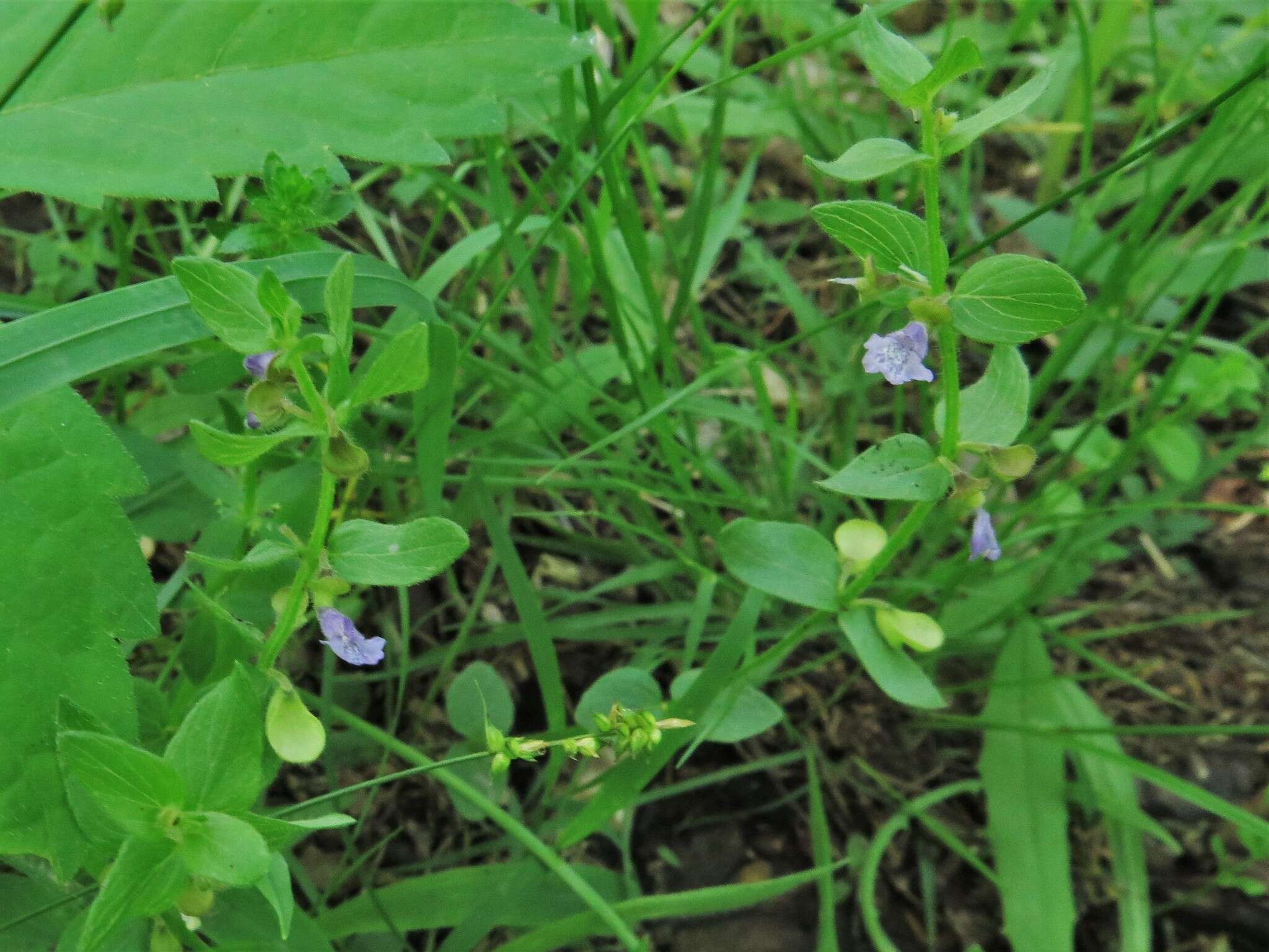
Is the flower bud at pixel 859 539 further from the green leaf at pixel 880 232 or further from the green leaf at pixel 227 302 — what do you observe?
the green leaf at pixel 227 302

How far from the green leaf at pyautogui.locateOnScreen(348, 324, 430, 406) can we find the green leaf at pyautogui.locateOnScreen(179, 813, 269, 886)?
1.09 feet

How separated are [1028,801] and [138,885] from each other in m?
1.17

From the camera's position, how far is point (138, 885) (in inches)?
34.0

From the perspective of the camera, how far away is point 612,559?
1711mm

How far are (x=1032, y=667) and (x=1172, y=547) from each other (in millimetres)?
500

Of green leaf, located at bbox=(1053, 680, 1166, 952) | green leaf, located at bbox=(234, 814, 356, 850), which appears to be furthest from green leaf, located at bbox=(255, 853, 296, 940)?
green leaf, located at bbox=(1053, 680, 1166, 952)

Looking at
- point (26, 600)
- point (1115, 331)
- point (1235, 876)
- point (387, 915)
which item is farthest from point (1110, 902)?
point (26, 600)

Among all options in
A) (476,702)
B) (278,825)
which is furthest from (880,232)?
(476,702)

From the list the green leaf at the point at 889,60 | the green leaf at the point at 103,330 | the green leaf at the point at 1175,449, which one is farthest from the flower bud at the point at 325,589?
the green leaf at the point at 1175,449

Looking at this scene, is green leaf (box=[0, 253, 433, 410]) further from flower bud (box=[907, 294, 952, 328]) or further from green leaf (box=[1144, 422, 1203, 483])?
green leaf (box=[1144, 422, 1203, 483])

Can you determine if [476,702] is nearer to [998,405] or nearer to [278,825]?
[278,825]

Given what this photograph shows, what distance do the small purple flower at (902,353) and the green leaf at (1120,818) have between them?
87 centimetres

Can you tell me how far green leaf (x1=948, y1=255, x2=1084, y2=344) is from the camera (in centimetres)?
88

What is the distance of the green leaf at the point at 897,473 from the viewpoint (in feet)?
3.14
